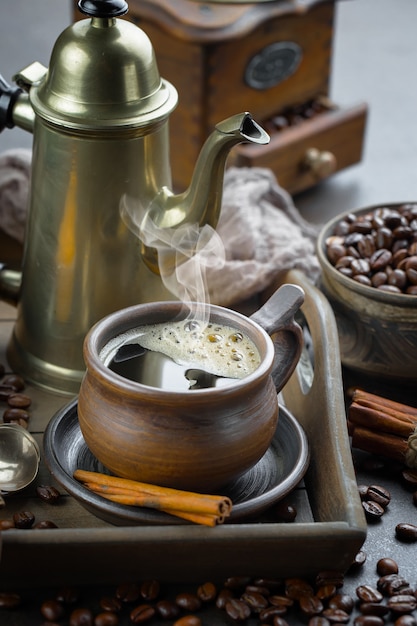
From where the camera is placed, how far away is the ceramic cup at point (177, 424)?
0.91 meters

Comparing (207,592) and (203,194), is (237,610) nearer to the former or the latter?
(207,592)

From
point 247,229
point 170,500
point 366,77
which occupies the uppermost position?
point 170,500

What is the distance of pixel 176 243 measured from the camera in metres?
1.18

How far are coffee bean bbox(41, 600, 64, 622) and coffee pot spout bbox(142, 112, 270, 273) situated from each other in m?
0.46

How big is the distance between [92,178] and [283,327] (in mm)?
304

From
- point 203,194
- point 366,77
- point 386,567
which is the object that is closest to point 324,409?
point 386,567

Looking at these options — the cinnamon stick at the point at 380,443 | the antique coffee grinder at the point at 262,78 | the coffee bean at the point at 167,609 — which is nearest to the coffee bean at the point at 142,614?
the coffee bean at the point at 167,609

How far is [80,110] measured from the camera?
1.08 meters

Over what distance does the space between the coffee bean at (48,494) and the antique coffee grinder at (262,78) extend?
1302mm

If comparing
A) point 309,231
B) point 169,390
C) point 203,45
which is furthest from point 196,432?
point 203,45

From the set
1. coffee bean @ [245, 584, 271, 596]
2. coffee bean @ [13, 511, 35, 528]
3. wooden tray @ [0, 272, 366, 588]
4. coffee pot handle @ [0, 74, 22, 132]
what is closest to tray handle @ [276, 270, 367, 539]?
wooden tray @ [0, 272, 366, 588]

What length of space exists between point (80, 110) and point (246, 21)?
1182mm

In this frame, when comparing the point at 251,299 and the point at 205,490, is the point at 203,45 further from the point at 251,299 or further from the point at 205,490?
the point at 205,490

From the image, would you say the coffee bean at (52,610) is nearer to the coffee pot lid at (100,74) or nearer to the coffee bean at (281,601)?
the coffee bean at (281,601)
